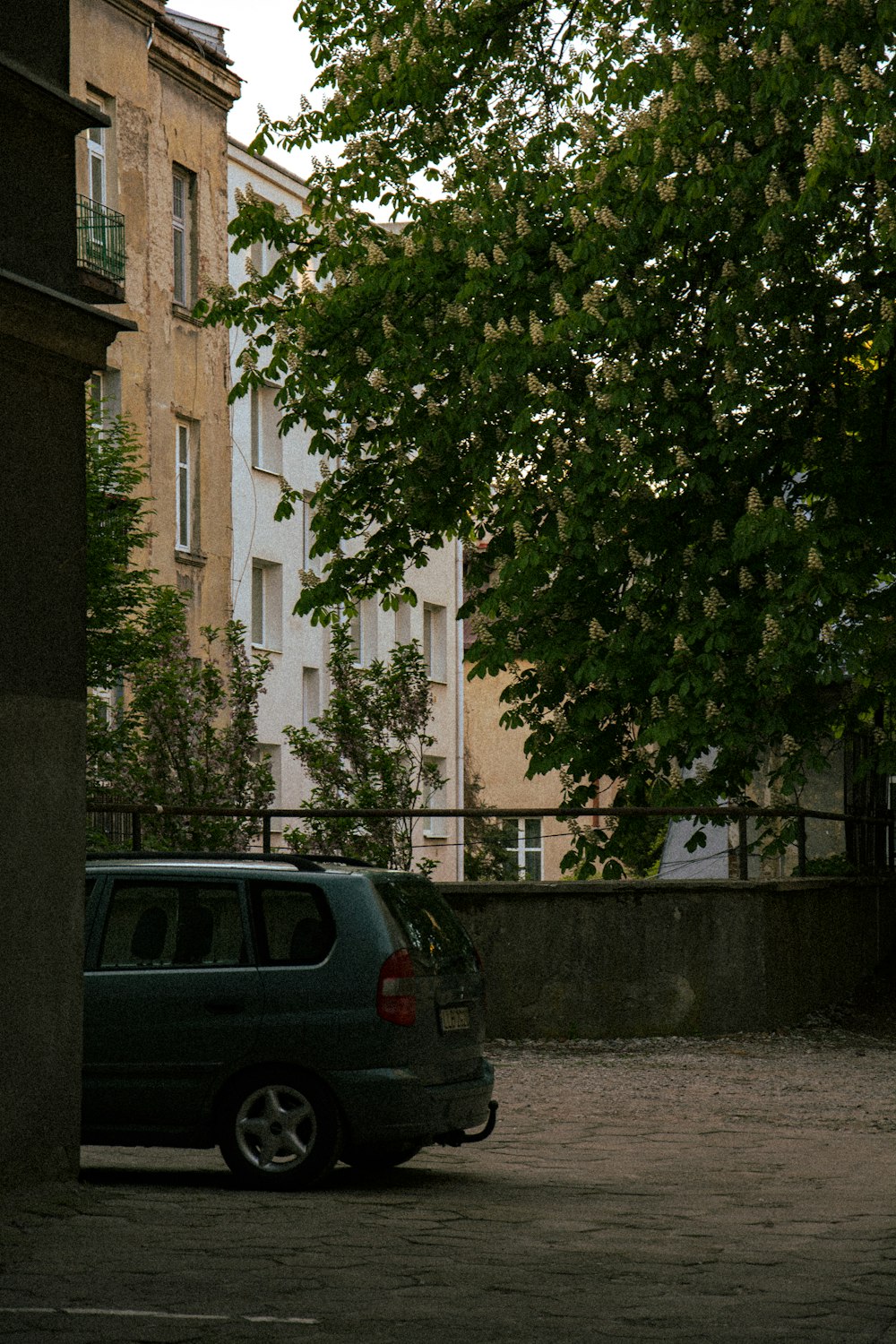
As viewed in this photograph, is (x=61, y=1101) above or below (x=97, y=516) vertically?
below

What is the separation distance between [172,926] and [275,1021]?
0.84 metres

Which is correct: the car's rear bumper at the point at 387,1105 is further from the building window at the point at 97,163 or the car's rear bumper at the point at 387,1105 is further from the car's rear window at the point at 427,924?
the building window at the point at 97,163

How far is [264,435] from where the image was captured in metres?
38.3

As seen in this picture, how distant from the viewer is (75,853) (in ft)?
34.8

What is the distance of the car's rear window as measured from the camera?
10.4 metres

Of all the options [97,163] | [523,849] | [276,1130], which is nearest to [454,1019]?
[276,1130]

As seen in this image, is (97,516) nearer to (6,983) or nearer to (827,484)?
(827,484)

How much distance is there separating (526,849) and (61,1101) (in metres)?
10.0

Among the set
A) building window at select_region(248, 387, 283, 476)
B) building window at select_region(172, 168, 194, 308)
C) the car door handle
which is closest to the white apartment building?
building window at select_region(248, 387, 283, 476)

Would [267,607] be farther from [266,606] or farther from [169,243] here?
[169,243]

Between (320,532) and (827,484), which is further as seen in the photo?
(320,532)

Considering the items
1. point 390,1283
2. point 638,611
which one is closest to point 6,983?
point 390,1283

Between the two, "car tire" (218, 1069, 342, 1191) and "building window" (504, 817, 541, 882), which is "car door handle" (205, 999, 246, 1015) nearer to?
"car tire" (218, 1069, 342, 1191)

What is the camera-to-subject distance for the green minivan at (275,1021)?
1012 cm
